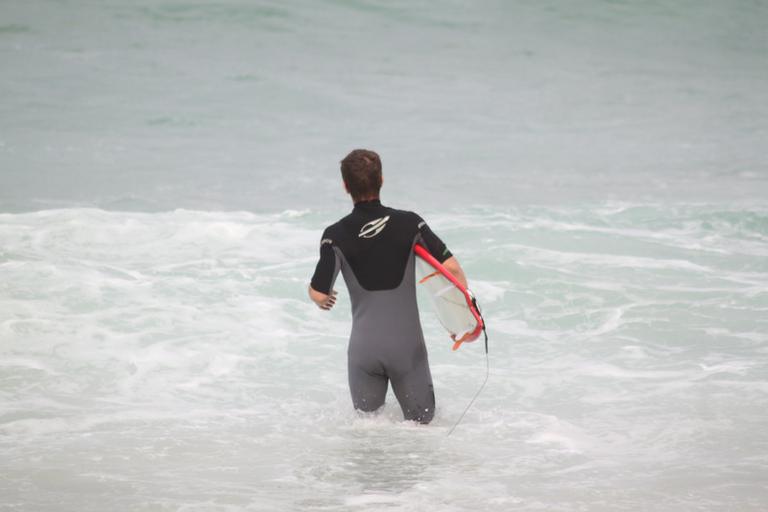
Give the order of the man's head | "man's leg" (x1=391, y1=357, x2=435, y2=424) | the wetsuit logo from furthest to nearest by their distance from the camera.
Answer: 1. "man's leg" (x1=391, y1=357, x2=435, y2=424)
2. the wetsuit logo
3. the man's head

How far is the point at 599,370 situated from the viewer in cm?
739

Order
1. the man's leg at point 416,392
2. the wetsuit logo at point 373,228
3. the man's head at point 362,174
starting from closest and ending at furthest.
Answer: the man's head at point 362,174 < the wetsuit logo at point 373,228 < the man's leg at point 416,392

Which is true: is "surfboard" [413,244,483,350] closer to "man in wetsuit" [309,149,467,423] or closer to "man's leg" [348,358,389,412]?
"man in wetsuit" [309,149,467,423]

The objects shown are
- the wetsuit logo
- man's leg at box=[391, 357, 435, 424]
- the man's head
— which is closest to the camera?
the man's head

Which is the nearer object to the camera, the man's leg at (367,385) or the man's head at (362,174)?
the man's head at (362,174)

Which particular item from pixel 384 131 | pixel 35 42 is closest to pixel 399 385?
pixel 384 131

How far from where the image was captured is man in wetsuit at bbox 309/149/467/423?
507cm

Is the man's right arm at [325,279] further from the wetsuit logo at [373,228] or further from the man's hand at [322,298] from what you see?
the wetsuit logo at [373,228]

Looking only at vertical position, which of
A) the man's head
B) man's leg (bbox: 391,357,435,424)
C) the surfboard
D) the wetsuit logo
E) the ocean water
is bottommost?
the ocean water

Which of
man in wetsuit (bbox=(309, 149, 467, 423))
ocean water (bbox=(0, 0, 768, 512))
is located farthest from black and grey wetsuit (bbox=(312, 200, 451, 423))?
ocean water (bbox=(0, 0, 768, 512))

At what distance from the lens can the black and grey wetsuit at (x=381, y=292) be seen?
5.11 meters

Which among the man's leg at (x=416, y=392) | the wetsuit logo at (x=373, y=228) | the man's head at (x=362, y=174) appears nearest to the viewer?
the man's head at (x=362, y=174)

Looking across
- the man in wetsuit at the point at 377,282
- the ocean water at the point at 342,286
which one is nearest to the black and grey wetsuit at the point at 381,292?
the man in wetsuit at the point at 377,282

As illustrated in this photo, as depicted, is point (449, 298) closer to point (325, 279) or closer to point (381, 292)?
point (381, 292)
